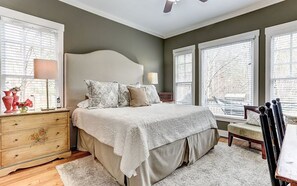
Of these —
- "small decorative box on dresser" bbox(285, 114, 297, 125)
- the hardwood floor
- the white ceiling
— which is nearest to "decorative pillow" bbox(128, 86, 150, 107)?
the hardwood floor

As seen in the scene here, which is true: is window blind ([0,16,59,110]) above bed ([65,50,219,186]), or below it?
above

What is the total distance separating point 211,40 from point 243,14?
2.73 feet

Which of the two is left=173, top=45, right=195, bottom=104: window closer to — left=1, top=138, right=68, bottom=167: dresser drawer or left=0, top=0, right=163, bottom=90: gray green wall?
left=0, top=0, right=163, bottom=90: gray green wall

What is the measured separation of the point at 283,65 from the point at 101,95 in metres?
3.47

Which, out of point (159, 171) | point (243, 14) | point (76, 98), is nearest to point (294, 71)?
point (243, 14)

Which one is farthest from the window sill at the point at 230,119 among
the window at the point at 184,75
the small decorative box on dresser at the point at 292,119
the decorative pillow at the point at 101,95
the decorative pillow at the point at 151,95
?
the decorative pillow at the point at 101,95

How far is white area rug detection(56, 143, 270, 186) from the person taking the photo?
6.37 ft

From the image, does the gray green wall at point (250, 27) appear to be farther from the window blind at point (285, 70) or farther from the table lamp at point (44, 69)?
the table lamp at point (44, 69)

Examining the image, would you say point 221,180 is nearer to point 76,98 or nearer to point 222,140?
point 222,140

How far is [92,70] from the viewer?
3.32m

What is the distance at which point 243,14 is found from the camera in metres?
3.56

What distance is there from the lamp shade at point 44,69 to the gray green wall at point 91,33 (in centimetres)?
69

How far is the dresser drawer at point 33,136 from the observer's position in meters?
2.13

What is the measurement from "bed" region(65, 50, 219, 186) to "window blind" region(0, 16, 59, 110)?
0.37m
